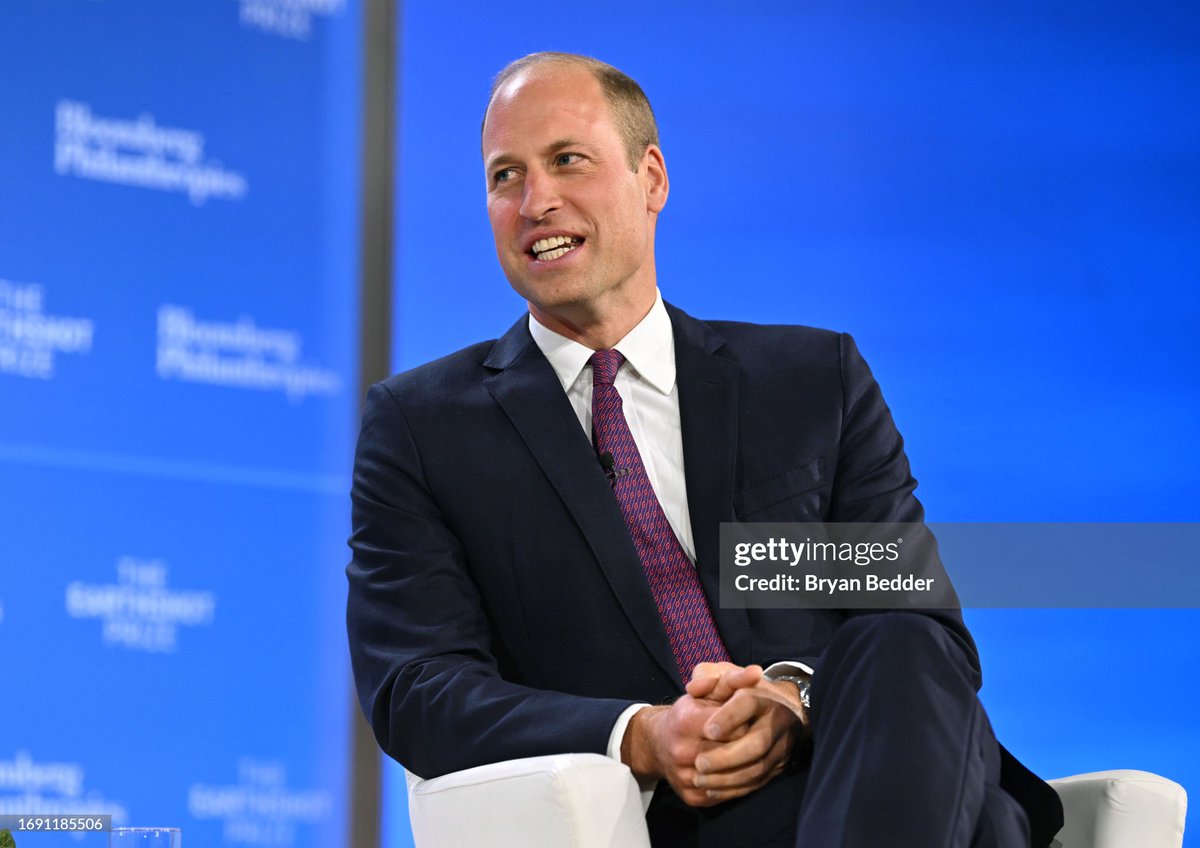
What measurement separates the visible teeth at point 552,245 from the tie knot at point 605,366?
164 mm

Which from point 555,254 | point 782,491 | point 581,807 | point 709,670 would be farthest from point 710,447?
point 581,807

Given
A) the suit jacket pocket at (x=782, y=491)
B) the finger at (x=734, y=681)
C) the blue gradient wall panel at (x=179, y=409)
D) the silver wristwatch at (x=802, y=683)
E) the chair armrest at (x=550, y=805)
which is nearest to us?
the chair armrest at (x=550, y=805)

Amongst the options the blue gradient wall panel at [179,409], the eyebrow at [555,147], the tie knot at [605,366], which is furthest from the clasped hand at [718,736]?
the blue gradient wall panel at [179,409]

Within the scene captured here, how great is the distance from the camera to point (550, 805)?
1618 mm

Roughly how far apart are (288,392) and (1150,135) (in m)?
2.37

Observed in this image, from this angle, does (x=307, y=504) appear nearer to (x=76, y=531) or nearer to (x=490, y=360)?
(x=76, y=531)

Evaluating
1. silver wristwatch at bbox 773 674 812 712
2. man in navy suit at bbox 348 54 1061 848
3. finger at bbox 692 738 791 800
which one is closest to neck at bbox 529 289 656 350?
man in navy suit at bbox 348 54 1061 848

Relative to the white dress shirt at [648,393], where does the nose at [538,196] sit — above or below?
above

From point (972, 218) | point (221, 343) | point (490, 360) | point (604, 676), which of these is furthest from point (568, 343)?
point (972, 218)

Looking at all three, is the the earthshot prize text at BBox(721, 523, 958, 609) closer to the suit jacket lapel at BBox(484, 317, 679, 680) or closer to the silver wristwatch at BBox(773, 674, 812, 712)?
the suit jacket lapel at BBox(484, 317, 679, 680)

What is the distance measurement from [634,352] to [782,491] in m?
0.32

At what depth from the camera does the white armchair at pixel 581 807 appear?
1.62 metres

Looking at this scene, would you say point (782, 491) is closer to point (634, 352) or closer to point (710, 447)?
point (710, 447)

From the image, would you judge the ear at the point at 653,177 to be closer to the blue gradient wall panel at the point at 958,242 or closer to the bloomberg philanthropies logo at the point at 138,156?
the blue gradient wall panel at the point at 958,242
